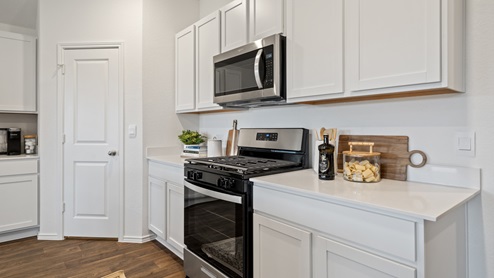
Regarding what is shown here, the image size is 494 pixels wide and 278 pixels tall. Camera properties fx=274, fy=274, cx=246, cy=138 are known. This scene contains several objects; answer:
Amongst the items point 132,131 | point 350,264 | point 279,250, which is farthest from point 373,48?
point 132,131

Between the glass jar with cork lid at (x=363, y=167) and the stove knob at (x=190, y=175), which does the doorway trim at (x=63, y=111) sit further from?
the glass jar with cork lid at (x=363, y=167)

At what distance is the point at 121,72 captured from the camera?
2924 mm

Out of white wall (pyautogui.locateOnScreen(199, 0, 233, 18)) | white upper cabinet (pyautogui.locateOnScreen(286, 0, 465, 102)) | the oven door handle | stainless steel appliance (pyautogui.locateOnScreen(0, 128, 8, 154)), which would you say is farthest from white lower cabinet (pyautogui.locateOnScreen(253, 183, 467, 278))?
stainless steel appliance (pyautogui.locateOnScreen(0, 128, 8, 154))

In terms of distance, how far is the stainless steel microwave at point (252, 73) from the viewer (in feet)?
5.96

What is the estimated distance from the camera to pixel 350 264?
1.14 metres

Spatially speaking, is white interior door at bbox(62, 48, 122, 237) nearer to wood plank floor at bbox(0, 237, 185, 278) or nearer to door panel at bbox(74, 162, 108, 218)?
door panel at bbox(74, 162, 108, 218)

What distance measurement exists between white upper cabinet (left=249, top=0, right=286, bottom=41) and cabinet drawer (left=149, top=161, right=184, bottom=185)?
4.10 ft

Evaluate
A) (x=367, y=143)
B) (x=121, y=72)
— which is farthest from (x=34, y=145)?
(x=367, y=143)

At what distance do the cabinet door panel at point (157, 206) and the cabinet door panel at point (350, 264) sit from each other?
5.75 feet

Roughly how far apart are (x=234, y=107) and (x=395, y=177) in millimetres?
1398

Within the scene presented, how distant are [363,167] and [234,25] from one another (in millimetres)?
1482

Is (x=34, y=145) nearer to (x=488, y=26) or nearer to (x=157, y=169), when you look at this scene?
(x=157, y=169)

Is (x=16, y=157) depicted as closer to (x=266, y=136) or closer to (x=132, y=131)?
(x=132, y=131)

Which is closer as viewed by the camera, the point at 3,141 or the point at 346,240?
the point at 346,240
